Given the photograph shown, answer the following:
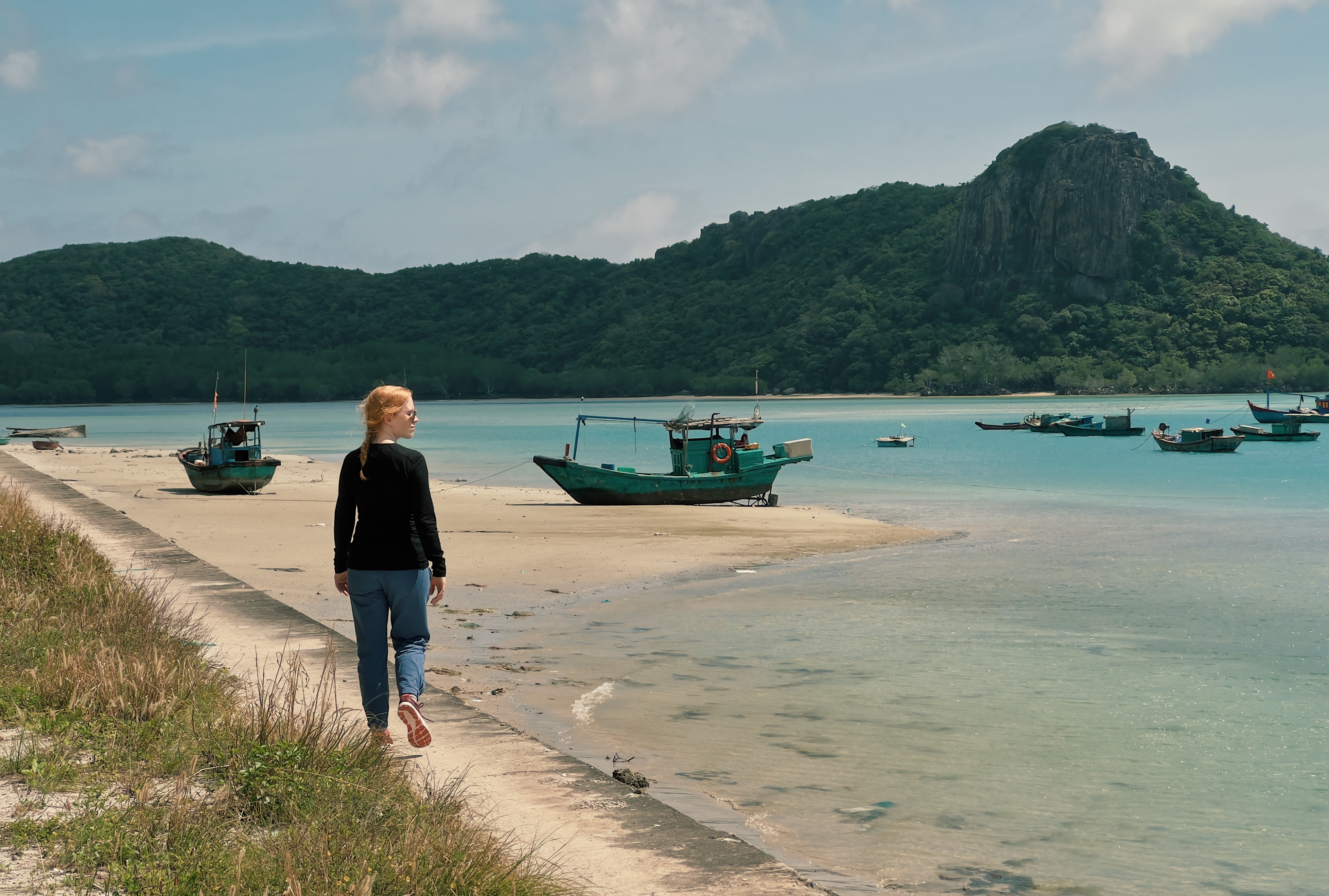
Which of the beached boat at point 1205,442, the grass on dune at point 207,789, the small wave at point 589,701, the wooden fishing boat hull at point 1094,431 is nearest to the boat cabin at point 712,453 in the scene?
the small wave at point 589,701

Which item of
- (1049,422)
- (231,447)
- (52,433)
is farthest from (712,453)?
(52,433)

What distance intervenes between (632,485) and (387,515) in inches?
926

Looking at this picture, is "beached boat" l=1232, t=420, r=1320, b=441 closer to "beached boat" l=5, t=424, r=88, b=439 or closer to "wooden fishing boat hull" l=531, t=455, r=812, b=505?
"wooden fishing boat hull" l=531, t=455, r=812, b=505

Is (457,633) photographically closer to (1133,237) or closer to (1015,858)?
(1015,858)

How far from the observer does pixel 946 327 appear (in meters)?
176

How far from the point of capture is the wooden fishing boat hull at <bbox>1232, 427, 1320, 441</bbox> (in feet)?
236

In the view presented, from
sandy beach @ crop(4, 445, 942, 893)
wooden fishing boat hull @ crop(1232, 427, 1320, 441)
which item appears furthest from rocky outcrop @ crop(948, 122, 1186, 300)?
sandy beach @ crop(4, 445, 942, 893)

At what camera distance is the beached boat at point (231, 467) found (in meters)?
31.0

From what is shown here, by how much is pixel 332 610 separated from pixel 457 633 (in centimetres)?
169

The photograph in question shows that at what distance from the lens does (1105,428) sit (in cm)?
7762

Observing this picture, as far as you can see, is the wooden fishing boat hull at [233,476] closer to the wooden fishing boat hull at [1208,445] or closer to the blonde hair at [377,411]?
the blonde hair at [377,411]

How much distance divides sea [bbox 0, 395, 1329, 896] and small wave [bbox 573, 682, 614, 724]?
34 millimetres

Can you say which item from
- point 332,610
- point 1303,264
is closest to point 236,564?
point 332,610

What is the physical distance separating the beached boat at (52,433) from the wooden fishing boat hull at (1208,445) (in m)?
66.0
